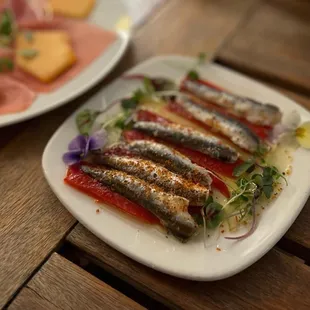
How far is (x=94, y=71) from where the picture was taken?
1559 mm

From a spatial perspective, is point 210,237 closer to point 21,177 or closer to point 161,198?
point 161,198

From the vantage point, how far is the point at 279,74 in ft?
5.42

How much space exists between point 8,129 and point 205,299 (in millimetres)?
870

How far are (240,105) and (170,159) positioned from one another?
36 cm

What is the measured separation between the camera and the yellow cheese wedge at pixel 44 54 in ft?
5.04

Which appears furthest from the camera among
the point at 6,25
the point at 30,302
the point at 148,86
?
the point at 6,25

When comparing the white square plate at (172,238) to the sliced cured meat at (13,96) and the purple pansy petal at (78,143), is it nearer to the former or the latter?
the purple pansy petal at (78,143)

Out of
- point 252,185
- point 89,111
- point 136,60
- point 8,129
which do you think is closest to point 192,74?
point 136,60

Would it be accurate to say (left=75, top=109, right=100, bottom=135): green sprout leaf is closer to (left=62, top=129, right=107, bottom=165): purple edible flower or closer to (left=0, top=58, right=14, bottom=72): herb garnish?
(left=62, top=129, right=107, bottom=165): purple edible flower

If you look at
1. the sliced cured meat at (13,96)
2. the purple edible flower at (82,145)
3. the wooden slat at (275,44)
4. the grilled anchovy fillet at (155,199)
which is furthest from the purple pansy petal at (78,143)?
the wooden slat at (275,44)

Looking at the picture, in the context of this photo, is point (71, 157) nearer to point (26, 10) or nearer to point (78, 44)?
point (78, 44)

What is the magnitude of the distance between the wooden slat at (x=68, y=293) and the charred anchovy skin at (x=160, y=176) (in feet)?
0.97

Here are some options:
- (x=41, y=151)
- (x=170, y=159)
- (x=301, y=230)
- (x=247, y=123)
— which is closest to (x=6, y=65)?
(x=41, y=151)

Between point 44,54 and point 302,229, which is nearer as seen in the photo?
point 302,229
